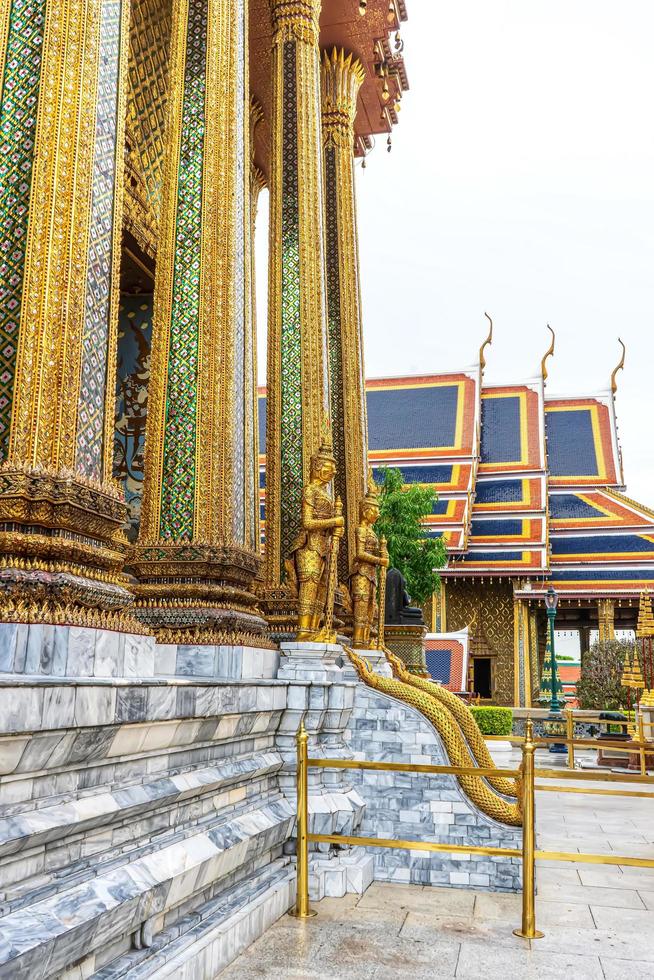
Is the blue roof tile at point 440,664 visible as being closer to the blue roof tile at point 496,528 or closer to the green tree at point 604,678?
the green tree at point 604,678

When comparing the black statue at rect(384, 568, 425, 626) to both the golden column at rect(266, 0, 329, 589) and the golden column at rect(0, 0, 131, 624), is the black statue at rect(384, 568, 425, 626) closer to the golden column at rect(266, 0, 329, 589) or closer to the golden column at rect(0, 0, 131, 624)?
the golden column at rect(266, 0, 329, 589)

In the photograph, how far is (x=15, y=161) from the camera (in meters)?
3.69

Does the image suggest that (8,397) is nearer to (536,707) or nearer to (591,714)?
(591,714)

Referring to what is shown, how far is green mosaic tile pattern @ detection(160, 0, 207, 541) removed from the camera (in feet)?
17.0

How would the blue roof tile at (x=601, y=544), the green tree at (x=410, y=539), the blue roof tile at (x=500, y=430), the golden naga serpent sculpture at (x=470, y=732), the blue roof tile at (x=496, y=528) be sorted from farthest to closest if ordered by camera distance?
the blue roof tile at (x=500, y=430) → the blue roof tile at (x=496, y=528) → the blue roof tile at (x=601, y=544) → the green tree at (x=410, y=539) → the golden naga serpent sculpture at (x=470, y=732)

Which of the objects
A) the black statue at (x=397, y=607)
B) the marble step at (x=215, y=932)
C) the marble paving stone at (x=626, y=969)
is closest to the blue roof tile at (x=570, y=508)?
the black statue at (x=397, y=607)

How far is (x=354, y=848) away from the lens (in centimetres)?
527

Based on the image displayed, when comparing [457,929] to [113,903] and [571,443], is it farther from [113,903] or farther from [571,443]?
[571,443]

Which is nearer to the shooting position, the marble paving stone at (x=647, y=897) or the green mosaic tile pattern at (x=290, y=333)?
the marble paving stone at (x=647, y=897)

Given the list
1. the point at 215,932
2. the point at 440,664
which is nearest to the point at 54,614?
the point at 215,932

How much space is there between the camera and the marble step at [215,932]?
2834mm

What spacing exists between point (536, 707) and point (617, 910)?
1901 centimetres

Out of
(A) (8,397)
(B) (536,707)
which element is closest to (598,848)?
(A) (8,397)

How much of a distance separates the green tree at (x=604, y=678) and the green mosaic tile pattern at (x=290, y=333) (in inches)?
542
